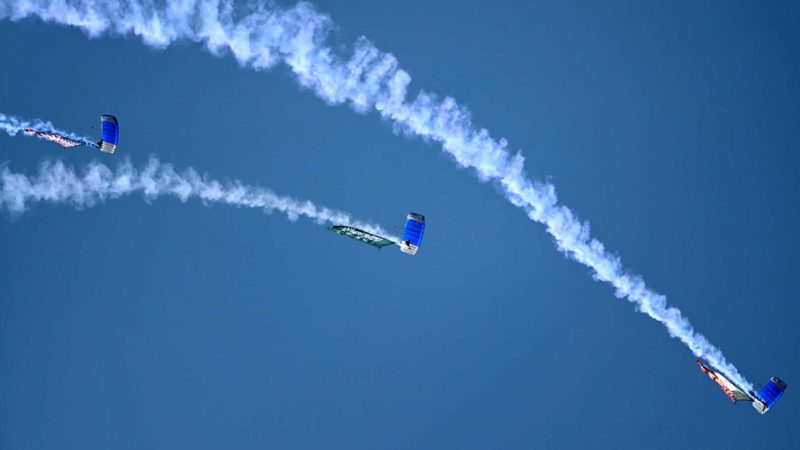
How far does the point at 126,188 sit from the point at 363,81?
1833 cm

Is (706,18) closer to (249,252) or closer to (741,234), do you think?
(741,234)

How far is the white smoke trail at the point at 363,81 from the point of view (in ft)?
194

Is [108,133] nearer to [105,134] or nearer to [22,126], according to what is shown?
[105,134]

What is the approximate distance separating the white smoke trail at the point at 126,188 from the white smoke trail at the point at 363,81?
8.44 m

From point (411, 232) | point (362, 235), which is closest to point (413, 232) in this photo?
point (411, 232)

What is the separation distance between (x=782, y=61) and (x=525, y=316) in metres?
50.1

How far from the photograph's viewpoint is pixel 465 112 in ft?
226

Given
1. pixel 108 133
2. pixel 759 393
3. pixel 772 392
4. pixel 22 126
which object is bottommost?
pixel 772 392

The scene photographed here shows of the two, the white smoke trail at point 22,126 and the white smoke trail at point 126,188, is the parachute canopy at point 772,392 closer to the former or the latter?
the white smoke trail at point 126,188

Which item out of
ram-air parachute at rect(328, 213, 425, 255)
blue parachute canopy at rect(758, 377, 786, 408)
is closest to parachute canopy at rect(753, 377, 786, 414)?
blue parachute canopy at rect(758, 377, 786, 408)

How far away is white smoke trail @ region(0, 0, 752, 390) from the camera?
194 feet

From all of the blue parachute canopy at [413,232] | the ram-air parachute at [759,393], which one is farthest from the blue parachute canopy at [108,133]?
the ram-air parachute at [759,393]

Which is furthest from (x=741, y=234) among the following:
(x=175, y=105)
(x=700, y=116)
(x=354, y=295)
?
(x=175, y=105)

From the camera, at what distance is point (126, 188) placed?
201 ft
